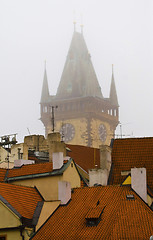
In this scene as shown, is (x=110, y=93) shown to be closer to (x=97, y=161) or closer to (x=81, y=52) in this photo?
(x=81, y=52)

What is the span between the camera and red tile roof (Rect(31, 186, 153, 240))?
42.6m

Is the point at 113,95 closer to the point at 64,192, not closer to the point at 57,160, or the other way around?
the point at 57,160

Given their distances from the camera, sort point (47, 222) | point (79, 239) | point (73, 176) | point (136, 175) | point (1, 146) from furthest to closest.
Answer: point (1, 146)
point (73, 176)
point (136, 175)
point (47, 222)
point (79, 239)

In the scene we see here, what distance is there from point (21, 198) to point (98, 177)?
36.4ft

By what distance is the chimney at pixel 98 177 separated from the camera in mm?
57344

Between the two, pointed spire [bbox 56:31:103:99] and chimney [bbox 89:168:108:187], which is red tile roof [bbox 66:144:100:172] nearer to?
chimney [bbox 89:168:108:187]

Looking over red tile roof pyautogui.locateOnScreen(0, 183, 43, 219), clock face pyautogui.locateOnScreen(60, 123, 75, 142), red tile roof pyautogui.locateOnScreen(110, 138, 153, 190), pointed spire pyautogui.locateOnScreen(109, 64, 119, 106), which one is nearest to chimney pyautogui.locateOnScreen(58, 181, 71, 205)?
red tile roof pyautogui.locateOnScreen(0, 183, 43, 219)

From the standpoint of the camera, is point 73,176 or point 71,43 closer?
point 73,176

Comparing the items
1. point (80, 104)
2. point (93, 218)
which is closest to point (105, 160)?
point (93, 218)

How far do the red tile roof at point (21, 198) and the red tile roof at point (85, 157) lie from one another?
3116 cm

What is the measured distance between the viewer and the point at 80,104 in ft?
599

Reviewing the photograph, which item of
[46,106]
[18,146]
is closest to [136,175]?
[18,146]

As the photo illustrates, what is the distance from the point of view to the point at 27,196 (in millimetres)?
48312

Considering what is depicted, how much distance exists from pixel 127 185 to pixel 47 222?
518 cm
